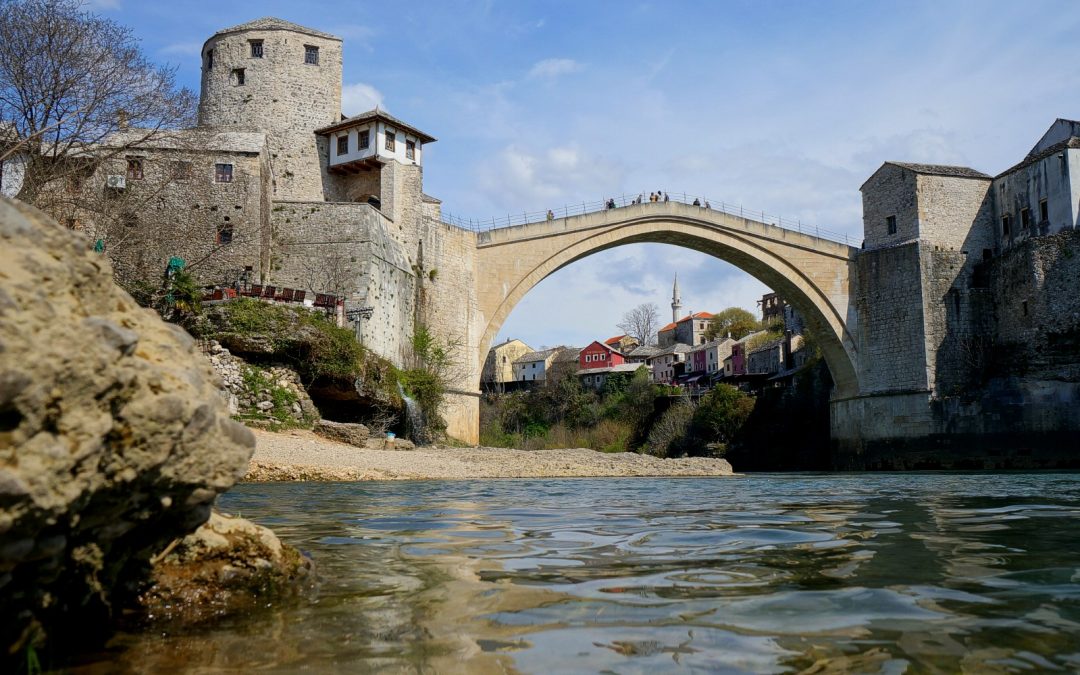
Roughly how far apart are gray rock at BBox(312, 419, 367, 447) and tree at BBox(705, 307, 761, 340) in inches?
1827

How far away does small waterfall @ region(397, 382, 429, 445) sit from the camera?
2106cm

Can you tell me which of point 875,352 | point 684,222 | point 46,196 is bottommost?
point 875,352

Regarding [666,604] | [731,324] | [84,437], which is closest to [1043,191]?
[666,604]

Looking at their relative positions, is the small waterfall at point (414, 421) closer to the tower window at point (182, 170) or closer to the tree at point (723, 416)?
the tower window at point (182, 170)

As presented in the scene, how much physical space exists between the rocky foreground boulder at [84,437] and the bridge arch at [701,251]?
24.2 m

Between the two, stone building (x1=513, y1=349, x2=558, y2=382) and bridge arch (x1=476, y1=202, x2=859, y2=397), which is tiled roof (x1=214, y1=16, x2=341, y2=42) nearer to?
bridge arch (x1=476, y1=202, x2=859, y2=397)

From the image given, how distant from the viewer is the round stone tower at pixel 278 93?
26484 mm

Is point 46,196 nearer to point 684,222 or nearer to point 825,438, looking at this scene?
point 684,222

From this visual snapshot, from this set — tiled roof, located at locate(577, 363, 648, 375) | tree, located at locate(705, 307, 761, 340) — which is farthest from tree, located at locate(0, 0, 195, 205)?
tree, located at locate(705, 307, 761, 340)

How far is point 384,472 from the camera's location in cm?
1376

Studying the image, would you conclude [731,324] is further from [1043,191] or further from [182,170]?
[182,170]

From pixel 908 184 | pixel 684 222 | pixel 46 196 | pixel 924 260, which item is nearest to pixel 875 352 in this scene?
pixel 924 260

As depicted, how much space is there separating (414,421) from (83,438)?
65.6 feet

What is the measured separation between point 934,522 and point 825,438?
2917cm
